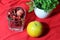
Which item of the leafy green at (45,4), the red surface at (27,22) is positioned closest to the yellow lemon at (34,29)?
the red surface at (27,22)

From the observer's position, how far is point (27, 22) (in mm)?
1212

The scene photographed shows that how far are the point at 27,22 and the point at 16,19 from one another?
0.32ft

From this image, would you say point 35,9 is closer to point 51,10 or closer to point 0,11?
point 51,10

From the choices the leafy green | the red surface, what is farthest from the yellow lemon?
the leafy green

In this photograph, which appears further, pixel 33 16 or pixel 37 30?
pixel 33 16

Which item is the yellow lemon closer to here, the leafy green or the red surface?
the red surface

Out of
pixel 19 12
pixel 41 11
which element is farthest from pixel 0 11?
pixel 41 11

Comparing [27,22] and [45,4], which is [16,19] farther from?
[45,4]

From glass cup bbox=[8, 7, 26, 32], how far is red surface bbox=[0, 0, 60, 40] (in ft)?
0.11

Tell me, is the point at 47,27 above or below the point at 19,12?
below

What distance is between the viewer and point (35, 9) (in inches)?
48.1

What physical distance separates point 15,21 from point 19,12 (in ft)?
0.24

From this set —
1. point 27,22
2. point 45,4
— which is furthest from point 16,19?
point 45,4

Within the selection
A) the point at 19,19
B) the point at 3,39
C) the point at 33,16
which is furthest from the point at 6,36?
the point at 33,16
